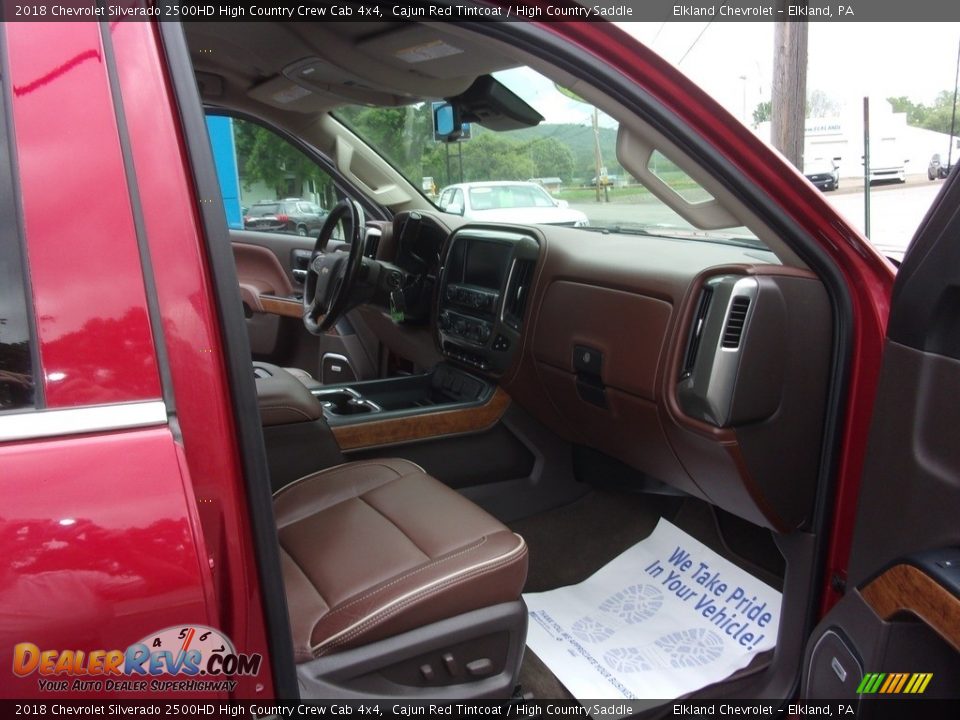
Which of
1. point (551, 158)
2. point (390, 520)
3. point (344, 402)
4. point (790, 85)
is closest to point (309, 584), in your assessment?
point (390, 520)

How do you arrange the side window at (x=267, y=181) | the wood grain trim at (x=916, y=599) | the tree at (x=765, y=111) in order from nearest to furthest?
the wood grain trim at (x=916, y=599), the side window at (x=267, y=181), the tree at (x=765, y=111)

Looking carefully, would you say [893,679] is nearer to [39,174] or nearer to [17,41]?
[39,174]

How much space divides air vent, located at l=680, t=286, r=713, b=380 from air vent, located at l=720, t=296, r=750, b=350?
7 centimetres

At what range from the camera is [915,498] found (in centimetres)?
132

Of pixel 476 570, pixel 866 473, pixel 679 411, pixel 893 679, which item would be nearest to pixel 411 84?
pixel 679 411

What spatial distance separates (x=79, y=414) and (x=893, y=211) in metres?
1.97

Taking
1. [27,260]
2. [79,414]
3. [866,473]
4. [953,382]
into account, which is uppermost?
[27,260]

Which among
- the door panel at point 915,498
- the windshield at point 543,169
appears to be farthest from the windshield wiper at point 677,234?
the door panel at point 915,498

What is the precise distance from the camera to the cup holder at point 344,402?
108 inches

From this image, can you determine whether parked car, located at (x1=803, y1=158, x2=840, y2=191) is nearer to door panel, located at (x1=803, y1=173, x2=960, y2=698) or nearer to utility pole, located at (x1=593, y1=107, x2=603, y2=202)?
utility pole, located at (x1=593, y1=107, x2=603, y2=202)

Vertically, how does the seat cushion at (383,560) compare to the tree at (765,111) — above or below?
below

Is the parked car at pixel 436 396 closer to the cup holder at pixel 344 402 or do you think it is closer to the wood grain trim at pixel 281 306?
the cup holder at pixel 344 402

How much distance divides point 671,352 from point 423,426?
1.01m

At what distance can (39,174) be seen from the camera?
894 mm
